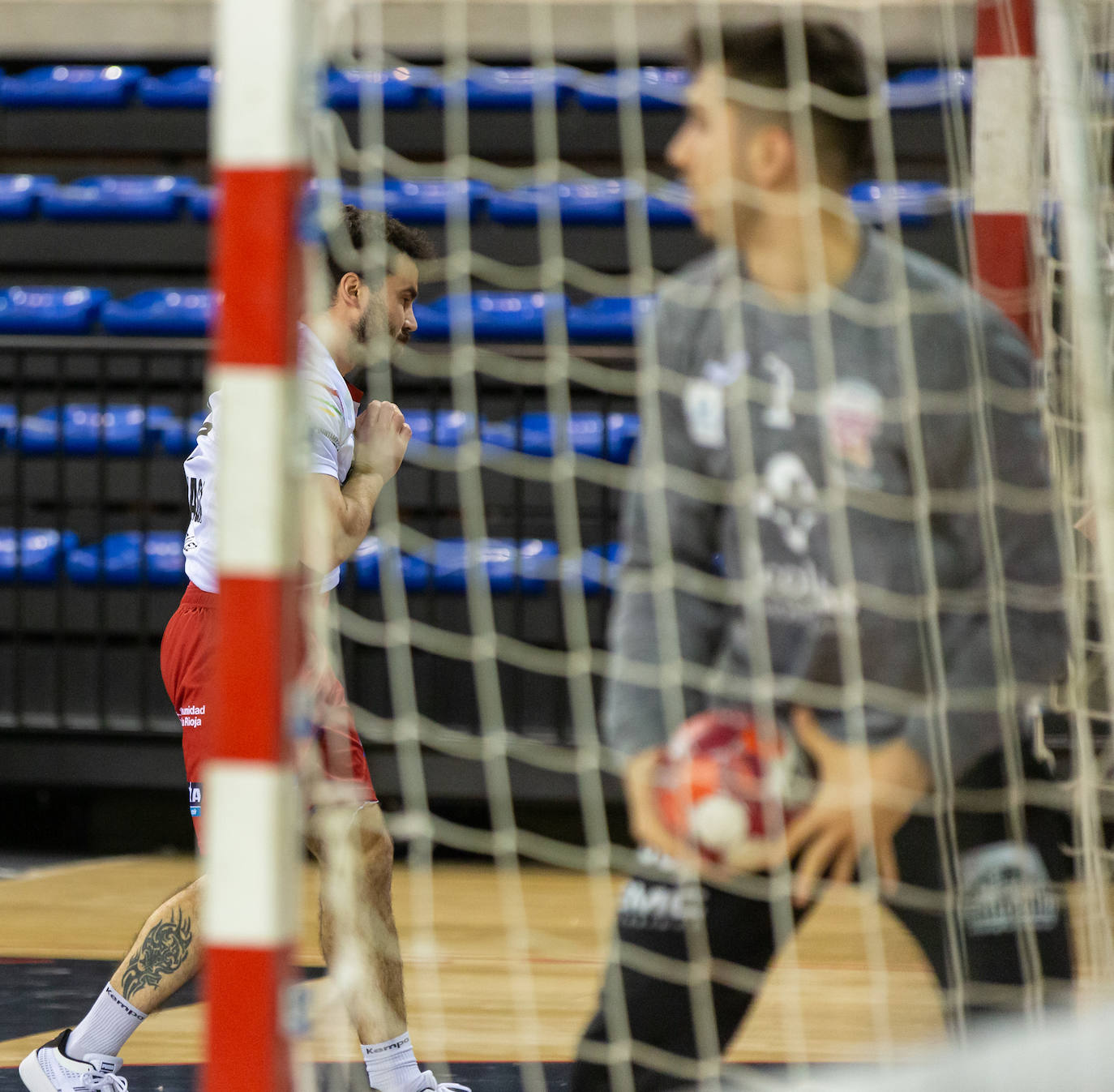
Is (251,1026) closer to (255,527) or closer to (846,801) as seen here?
(255,527)

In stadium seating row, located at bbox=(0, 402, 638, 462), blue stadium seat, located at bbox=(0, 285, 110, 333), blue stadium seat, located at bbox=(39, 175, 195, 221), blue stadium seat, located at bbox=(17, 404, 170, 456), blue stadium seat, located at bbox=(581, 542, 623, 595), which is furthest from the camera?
blue stadium seat, located at bbox=(39, 175, 195, 221)

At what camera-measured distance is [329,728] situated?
2.55 m

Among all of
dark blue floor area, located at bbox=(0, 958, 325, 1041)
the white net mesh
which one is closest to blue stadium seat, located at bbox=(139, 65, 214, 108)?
the white net mesh

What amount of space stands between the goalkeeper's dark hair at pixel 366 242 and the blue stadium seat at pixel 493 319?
3334mm

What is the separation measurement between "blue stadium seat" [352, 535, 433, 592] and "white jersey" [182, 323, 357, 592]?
276 cm

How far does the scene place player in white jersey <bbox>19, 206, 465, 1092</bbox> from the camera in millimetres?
2664

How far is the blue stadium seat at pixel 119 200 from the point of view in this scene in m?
6.78

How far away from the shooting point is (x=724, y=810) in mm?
1867

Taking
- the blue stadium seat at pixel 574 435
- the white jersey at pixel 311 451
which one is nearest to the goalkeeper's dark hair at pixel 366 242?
the white jersey at pixel 311 451

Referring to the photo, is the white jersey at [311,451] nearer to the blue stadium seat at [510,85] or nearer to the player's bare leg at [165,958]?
the player's bare leg at [165,958]

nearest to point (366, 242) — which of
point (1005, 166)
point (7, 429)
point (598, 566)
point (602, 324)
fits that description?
point (1005, 166)

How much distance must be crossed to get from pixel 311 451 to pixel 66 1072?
114 cm

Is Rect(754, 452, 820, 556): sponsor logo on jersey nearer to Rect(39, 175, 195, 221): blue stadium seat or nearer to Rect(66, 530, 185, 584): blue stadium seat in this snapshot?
Rect(66, 530, 185, 584): blue stadium seat

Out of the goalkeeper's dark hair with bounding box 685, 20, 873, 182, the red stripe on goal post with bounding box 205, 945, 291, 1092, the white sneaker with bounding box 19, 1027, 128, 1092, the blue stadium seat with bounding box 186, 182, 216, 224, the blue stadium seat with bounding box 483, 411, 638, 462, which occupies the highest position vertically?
the blue stadium seat with bounding box 186, 182, 216, 224
